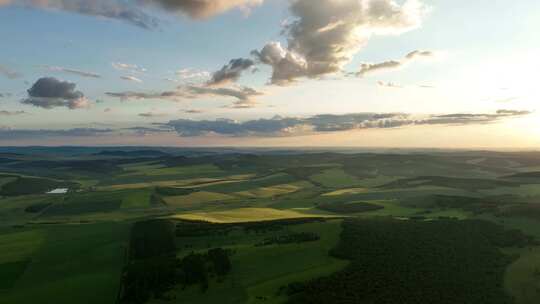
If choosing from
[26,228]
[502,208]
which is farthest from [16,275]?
[502,208]

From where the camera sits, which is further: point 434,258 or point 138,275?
point 434,258

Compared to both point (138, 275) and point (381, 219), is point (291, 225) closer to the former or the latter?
point (381, 219)

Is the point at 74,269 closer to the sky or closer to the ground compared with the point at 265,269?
closer to the ground

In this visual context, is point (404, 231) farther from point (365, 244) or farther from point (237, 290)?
point (237, 290)

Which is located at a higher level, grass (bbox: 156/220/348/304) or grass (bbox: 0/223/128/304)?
grass (bbox: 156/220/348/304)

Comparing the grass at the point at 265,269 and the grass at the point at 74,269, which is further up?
the grass at the point at 265,269

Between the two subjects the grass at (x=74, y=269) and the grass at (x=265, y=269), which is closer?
the grass at (x=265, y=269)

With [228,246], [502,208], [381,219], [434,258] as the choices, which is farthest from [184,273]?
[502,208]

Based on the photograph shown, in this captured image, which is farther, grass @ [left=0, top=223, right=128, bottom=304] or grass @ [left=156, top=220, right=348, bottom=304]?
grass @ [left=0, top=223, right=128, bottom=304]

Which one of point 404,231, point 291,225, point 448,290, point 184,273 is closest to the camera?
point 448,290

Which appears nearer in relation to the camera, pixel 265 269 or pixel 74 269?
pixel 265 269

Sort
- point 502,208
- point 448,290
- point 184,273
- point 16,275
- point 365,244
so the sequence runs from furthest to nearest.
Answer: point 502,208 → point 365,244 → point 16,275 → point 184,273 → point 448,290
